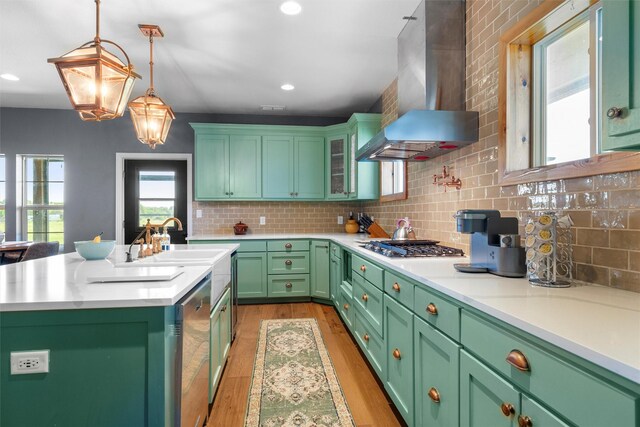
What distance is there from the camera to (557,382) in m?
0.80

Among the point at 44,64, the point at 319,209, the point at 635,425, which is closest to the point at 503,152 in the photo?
the point at 635,425

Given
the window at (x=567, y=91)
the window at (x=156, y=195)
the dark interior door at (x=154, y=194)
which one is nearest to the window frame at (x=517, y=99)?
the window at (x=567, y=91)

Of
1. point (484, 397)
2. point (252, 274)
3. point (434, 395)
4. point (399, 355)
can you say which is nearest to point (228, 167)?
point (252, 274)

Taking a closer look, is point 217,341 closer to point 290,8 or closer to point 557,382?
point 557,382

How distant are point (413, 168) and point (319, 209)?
212cm

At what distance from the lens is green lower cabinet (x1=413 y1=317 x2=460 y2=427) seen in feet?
4.21

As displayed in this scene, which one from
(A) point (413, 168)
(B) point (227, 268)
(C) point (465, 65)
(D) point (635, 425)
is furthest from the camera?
(A) point (413, 168)

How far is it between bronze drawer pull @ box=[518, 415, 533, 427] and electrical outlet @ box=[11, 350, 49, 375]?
1504 millimetres

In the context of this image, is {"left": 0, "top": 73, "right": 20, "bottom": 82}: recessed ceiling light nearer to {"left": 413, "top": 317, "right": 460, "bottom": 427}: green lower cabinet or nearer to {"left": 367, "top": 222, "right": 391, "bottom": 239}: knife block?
{"left": 367, "top": 222, "right": 391, "bottom": 239}: knife block

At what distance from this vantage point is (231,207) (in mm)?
4945

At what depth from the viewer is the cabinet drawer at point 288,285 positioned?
170 inches

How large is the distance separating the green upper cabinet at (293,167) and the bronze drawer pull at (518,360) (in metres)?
3.95

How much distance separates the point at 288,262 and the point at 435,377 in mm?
3034

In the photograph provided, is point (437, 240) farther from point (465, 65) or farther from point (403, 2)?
point (403, 2)
